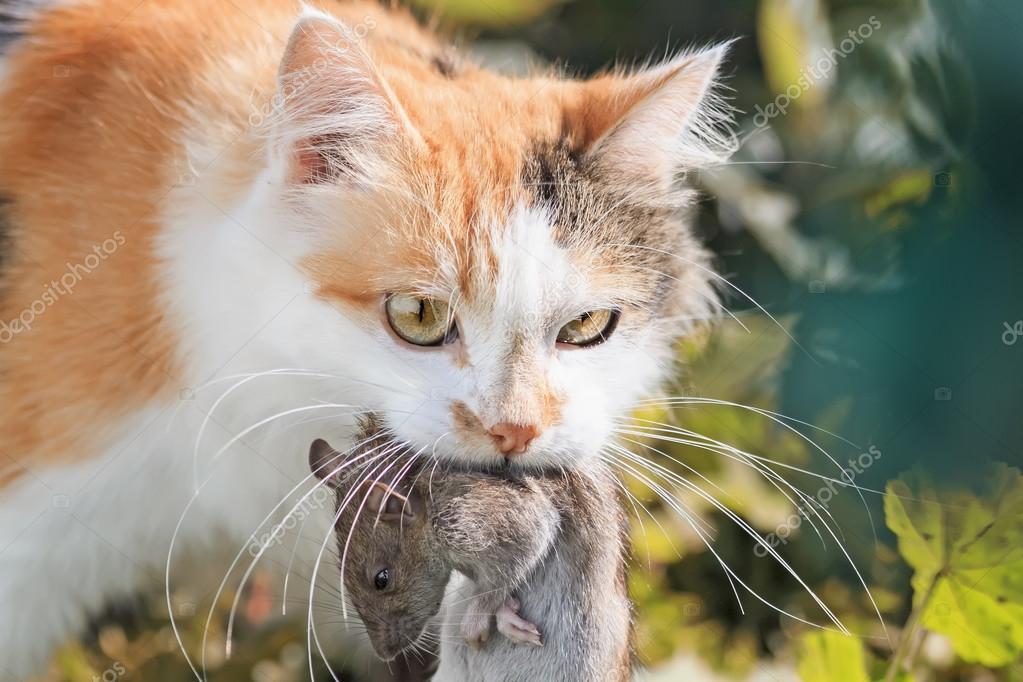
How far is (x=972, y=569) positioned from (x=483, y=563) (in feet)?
1.78

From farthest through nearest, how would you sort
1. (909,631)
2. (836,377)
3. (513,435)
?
(836,377)
(909,631)
(513,435)

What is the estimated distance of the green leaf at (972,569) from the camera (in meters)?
1.02

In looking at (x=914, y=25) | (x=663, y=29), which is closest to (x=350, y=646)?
(x=663, y=29)

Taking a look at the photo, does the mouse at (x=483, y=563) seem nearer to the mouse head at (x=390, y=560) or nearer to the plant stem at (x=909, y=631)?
the mouse head at (x=390, y=560)

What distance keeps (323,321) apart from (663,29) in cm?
87

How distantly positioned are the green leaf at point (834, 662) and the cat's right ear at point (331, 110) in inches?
27.0

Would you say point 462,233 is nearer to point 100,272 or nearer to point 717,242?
point 100,272

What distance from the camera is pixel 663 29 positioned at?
60.1 inches

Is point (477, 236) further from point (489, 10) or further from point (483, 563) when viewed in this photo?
point (489, 10)

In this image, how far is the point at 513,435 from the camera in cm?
84

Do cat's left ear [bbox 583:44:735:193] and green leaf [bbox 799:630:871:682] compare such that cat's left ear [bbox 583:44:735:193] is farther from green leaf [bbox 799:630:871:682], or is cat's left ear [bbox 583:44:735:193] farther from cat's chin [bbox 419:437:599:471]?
green leaf [bbox 799:630:871:682]

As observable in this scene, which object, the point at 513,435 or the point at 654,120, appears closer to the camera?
the point at 513,435

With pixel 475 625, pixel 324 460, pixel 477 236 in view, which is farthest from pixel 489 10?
pixel 475 625

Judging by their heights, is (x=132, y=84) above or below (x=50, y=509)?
above
